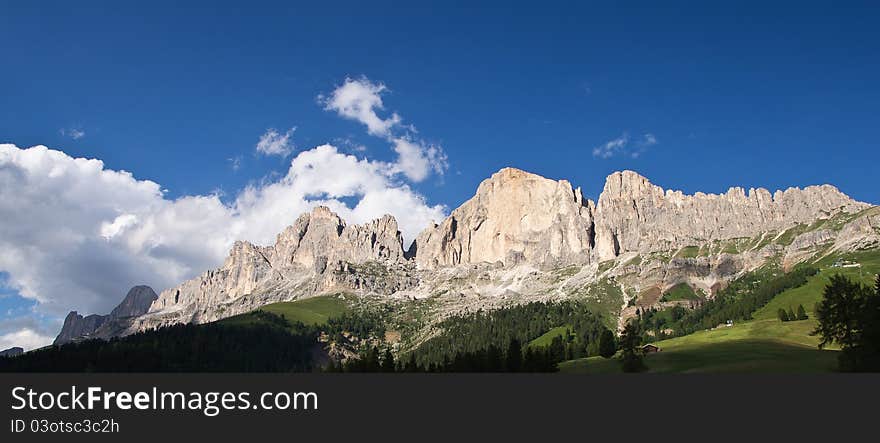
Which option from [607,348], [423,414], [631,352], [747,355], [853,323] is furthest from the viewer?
[607,348]

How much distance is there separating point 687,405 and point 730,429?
48.8ft

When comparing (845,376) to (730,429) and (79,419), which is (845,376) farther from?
(79,419)

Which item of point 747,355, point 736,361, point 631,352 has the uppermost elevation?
point 631,352

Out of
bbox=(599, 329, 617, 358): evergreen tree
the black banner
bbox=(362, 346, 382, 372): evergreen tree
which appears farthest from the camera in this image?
bbox=(599, 329, 617, 358): evergreen tree

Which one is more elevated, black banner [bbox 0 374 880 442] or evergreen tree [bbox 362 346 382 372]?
evergreen tree [bbox 362 346 382 372]

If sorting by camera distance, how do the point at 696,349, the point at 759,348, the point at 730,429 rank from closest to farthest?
the point at 730,429 < the point at 759,348 < the point at 696,349

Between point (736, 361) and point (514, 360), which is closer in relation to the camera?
point (736, 361)

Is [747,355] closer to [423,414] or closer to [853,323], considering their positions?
[853,323]

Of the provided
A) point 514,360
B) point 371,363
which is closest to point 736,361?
point 514,360

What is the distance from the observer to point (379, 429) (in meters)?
51.0

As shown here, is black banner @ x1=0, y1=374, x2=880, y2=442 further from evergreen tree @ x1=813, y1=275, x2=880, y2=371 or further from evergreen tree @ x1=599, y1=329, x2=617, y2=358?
evergreen tree @ x1=599, y1=329, x2=617, y2=358

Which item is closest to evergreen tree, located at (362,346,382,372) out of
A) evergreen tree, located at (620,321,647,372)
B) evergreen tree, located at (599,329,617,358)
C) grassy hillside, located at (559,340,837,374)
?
grassy hillside, located at (559,340,837,374)

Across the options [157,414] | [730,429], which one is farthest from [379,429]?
[730,429]

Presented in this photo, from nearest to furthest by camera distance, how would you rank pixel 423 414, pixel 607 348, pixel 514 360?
1. pixel 423 414
2. pixel 514 360
3. pixel 607 348
